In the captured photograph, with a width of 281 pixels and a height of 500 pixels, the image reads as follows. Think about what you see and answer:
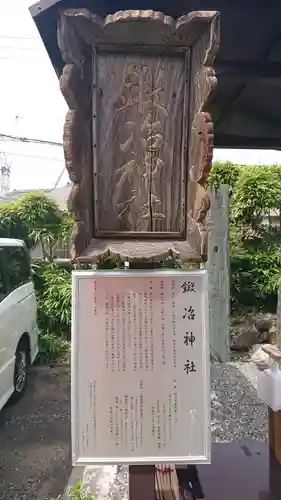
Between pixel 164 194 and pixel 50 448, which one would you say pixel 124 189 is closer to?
pixel 164 194

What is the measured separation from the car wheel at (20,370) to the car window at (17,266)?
0.75 meters

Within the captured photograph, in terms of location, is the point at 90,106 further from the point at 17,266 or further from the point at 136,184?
the point at 17,266

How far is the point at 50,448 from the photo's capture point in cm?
403

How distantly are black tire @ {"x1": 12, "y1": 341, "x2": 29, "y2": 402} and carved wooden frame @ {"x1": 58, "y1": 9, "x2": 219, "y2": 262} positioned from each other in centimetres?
356

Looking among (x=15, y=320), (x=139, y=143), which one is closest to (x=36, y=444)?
(x=15, y=320)

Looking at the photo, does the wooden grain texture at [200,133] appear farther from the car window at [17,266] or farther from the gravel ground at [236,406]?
the car window at [17,266]

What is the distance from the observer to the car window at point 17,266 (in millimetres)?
4934

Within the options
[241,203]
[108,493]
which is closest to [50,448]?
[108,493]

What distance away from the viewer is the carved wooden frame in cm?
161

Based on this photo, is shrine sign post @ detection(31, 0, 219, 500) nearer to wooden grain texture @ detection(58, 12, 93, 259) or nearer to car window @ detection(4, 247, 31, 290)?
wooden grain texture @ detection(58, 12, 93, 259)

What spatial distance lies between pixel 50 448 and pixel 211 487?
2079mm

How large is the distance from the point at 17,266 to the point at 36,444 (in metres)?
2.05

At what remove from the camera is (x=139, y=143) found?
177 cm

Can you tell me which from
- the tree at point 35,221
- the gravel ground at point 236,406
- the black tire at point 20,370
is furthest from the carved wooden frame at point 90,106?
the tree at point 35,221
